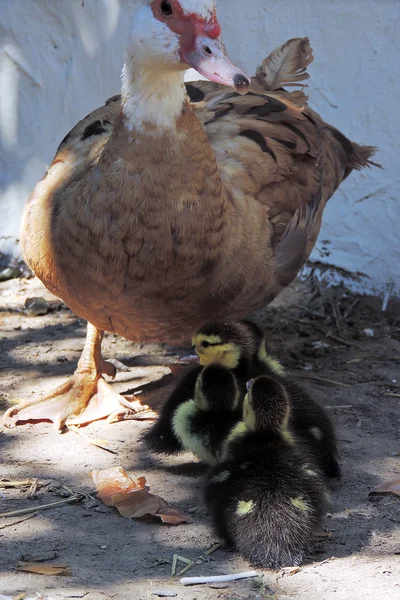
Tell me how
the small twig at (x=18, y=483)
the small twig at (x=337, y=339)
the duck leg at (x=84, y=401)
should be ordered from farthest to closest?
the small twig at (x=337, y=339), the duck leg at (x=84, y=401), the small twig at (x=18, y=483)

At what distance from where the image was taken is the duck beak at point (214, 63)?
10.1ft

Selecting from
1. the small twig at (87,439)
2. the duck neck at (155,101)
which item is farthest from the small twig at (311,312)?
the duck neck at (155,101)

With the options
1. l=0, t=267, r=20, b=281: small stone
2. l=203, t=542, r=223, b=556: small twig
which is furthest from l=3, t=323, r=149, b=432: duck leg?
l=0, t=267, r=20, b=281: small stone

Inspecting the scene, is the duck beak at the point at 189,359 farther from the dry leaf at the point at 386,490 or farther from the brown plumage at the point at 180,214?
the dry leaf at the point at 386,490

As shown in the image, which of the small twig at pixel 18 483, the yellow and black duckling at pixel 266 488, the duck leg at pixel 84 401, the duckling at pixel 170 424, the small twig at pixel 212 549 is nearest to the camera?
the yellow and black duckling at pixel 266 488

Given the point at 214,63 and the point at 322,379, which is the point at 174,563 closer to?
the point at 214,63

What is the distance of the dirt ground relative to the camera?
9.18 feet

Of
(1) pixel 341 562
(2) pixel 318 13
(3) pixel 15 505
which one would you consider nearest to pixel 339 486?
(1) pixel 341 562

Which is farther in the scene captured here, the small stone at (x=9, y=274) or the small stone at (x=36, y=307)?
the small stone at (x=9, y=274)

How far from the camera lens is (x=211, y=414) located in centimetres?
359

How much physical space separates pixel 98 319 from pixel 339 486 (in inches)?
51.8

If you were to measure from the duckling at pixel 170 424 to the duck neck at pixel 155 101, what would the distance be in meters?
1.09

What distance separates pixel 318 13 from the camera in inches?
211

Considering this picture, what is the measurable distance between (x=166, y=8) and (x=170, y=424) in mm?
1695
